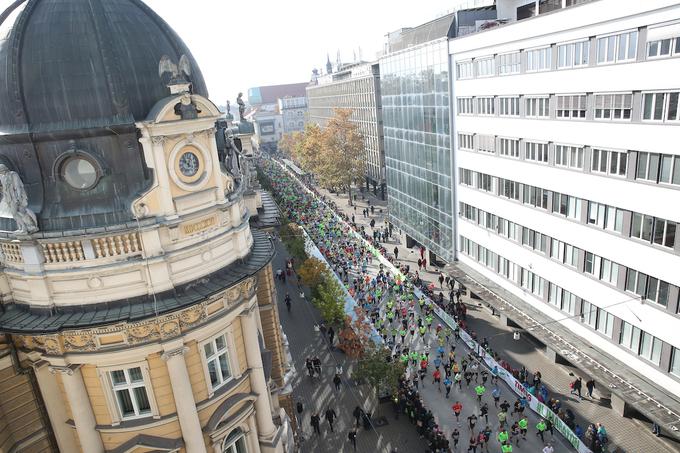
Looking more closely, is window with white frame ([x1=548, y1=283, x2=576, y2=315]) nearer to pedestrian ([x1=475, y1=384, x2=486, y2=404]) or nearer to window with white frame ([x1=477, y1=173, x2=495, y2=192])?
pedestrian ([x1=475, y1=384, x2=486, y2=404])

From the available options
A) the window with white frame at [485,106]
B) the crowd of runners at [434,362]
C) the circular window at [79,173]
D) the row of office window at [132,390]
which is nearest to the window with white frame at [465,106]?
the window with white frame at [485,106]

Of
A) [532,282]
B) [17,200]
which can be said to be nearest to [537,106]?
[532,282]

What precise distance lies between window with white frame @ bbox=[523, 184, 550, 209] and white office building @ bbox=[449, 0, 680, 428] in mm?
127

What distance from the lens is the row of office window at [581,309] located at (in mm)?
25333

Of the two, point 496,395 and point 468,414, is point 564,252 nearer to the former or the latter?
point 496,395

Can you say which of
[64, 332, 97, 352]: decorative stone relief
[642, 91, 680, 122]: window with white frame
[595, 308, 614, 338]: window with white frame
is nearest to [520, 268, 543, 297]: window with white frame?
[595, 308, 614, 338]: window with white frame

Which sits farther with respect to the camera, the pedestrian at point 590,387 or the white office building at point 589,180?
the pedestrian at point 590,387

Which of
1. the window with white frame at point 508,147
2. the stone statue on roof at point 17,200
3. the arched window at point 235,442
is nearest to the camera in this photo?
the stone statue on roof at point 17,200

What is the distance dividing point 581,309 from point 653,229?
26.0 feet

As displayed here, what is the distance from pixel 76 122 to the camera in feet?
45.9

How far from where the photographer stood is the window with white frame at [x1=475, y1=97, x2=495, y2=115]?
37.3 meters

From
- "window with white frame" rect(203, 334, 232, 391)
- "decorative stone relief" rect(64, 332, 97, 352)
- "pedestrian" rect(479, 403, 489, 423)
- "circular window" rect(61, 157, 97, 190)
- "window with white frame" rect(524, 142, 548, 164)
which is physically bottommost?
"pedestrian" rect(479, 403, 489, 423)

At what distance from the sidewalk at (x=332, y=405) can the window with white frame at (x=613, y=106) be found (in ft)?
68.4

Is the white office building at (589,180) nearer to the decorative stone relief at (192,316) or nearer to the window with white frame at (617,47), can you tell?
the window with white frame at (617,47)
